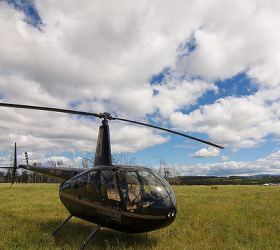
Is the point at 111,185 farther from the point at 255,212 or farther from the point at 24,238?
the point at 255,212

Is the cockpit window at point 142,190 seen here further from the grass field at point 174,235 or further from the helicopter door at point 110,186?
the grass field at point 174,235

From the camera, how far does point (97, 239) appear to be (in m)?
6.50

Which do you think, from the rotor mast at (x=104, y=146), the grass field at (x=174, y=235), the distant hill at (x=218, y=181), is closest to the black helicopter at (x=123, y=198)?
the grass field at (x=174, y=235)

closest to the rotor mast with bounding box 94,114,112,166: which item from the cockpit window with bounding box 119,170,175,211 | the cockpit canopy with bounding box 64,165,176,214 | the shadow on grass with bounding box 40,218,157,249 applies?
the cockpit canopy with bounding box 64,165,176,214

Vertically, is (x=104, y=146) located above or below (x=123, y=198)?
above

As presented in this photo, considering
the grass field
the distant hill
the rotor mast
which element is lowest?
the distant hill

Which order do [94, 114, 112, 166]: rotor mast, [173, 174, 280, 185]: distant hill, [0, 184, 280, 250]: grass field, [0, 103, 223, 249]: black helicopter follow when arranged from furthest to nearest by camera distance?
1. [173, 174, 280, 185]: distant hill
2. [94, 114, 112, 166]: rotor mast
3. [0, 184, 280, 250]: grass field
4. [0, 103, 223, 249]: black helicopter

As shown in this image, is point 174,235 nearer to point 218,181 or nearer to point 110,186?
point 110,186

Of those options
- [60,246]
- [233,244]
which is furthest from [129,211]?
[233,244]

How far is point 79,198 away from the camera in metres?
6.55

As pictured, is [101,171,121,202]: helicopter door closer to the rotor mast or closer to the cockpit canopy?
the cockpit canopy

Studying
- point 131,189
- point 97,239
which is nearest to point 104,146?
point 131,189

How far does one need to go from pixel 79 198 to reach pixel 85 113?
3.10m

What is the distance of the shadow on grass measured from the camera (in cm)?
576
